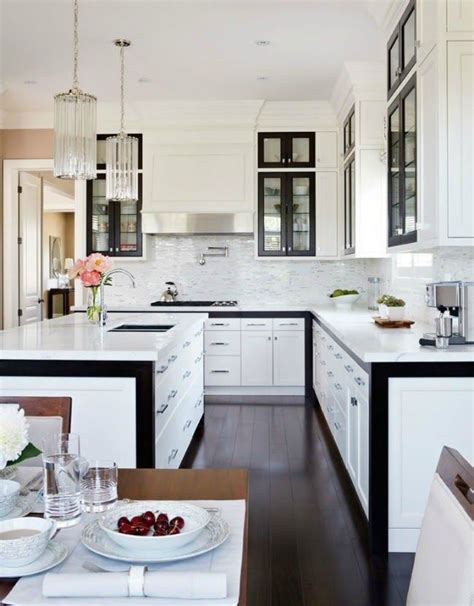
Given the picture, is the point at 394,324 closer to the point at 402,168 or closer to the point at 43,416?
the point at 402,168

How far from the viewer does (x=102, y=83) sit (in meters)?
5.76

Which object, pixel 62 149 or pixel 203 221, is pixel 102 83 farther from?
pixel 62 149

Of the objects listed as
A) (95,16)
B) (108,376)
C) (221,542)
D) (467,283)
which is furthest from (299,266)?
(221,542)

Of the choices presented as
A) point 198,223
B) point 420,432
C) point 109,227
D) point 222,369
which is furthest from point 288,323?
point 420,432

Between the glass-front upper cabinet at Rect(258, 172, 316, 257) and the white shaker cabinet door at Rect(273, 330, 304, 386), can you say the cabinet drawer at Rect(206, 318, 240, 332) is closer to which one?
the white shaker cabinet door at Rect(273, 330, 304, 386)

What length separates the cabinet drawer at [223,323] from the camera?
6.21m

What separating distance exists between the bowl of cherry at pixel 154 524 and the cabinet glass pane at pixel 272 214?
5.36 metres

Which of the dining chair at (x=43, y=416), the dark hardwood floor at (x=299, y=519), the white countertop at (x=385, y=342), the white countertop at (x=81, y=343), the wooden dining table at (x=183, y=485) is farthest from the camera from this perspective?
the white countertop at (x=81, y=343)

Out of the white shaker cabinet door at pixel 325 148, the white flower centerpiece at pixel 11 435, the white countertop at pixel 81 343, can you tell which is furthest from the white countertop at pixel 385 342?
the white shaker cabinet door at pixel 325 148

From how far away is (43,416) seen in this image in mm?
1818

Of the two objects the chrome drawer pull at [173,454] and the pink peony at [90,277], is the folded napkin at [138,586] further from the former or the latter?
the pink peony at [90,277]

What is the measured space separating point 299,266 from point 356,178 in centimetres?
170

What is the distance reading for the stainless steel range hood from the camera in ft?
21.2

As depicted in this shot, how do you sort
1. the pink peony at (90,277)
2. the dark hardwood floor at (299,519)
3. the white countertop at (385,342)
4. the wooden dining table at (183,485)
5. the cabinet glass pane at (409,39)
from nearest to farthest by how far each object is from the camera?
the wooden dining table at (183,485), the dark hardwood floor at (299,519), the white countertop at (385,342), the cabinet glass pane at (409,39), the pink peony at (90,277)
